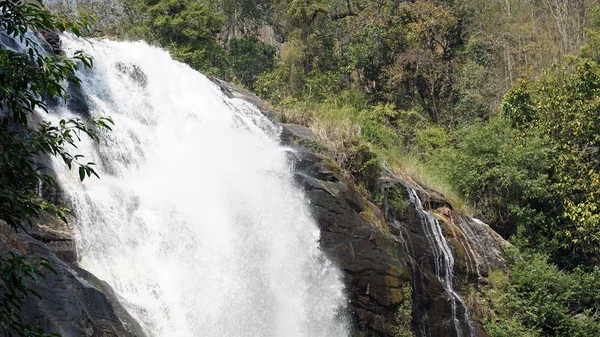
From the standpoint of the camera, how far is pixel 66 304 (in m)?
7.86

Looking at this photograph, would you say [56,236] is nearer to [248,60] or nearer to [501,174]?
[501,174]

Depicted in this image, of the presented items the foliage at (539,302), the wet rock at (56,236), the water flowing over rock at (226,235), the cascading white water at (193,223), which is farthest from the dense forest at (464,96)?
the wet rock at (56,236)

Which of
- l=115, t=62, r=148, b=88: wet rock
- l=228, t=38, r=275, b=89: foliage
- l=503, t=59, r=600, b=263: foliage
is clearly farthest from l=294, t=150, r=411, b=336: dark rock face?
l=228, t=38, r=275, b=89: foliage

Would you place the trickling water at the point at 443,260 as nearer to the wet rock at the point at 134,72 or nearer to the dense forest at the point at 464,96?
the dense forest at the point at 464,96

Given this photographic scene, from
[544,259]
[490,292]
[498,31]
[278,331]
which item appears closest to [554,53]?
[498,31]

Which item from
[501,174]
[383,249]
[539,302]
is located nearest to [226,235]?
[383,249]

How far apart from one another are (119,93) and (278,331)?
771cm

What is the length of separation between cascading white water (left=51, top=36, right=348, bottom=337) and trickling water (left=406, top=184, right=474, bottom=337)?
3194 millimetres

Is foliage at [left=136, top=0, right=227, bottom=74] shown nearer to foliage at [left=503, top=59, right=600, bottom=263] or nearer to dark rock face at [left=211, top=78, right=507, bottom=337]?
dark rock face at [left=211, top=78, right=507, bottom=337]

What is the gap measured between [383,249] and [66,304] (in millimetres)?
7413

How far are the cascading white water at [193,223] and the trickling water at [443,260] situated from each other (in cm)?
319

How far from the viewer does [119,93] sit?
1647cm

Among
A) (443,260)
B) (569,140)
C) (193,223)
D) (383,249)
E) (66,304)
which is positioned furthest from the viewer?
(569,140)

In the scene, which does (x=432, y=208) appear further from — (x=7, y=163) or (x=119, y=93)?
(x=7, y=163)
